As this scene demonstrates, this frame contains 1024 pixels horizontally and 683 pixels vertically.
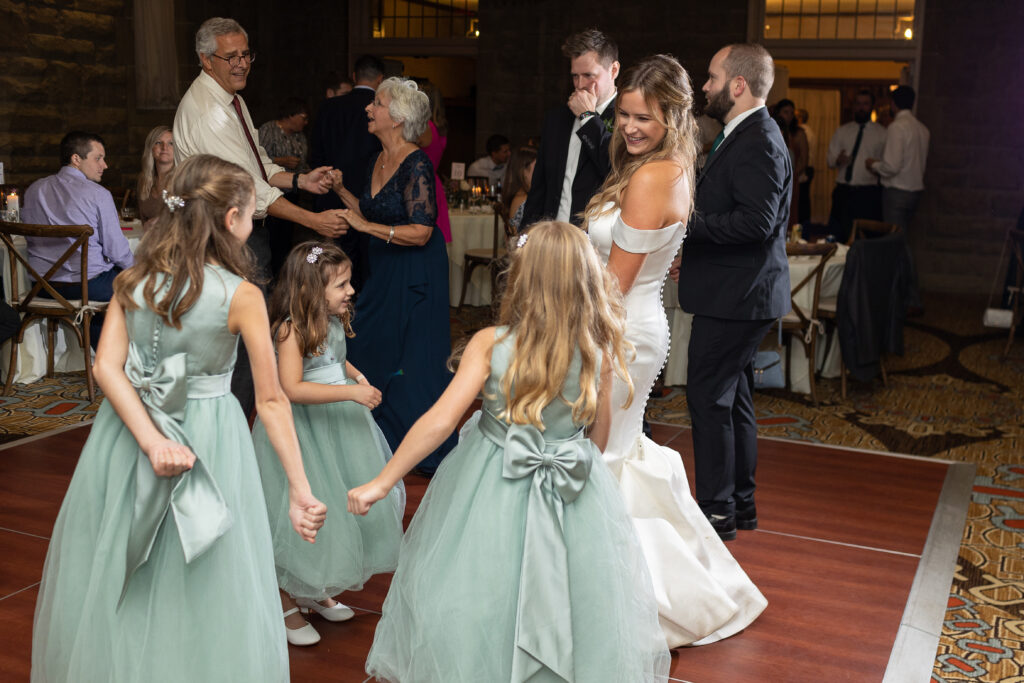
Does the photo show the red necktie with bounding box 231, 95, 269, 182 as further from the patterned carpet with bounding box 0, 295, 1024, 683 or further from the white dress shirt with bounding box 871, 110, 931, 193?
the white dress shirt with bounding box 871, 110, 931, 193

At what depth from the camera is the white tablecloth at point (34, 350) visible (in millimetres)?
5750

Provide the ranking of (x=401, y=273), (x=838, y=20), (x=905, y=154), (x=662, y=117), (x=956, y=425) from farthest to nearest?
(x=838, y=20), (x=905, y=154), (x=956, y=425), (x=401, y=273), (x=662, y=117)

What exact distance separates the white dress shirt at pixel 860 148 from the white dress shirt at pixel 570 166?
22.8 feet

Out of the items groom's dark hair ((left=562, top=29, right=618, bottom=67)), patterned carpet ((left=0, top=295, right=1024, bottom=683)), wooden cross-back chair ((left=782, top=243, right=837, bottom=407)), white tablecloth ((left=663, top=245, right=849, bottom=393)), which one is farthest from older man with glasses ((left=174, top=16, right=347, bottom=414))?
wooden cross-back chair ((left=782, top=243, right=837, bottom=407))

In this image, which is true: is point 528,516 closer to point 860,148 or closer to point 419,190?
point 419,190

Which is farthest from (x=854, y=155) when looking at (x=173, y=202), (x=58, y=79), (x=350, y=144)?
(x=173, y=202)

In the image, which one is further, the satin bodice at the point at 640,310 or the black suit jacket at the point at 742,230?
the black suit jacket at the point at 742,230

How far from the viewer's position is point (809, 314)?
5.93m

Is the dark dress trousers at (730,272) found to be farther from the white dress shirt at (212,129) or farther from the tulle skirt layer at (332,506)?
the white dress shirt at (212,129)

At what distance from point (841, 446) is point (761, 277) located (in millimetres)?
1930

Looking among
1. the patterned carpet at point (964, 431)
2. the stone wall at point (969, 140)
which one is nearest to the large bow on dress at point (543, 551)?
the patterned carpet at point (964, 431)

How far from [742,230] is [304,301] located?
139 centimetres

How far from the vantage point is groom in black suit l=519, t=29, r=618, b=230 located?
3492 millimetres

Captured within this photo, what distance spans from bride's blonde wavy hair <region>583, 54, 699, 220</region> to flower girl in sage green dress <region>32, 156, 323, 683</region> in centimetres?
105
